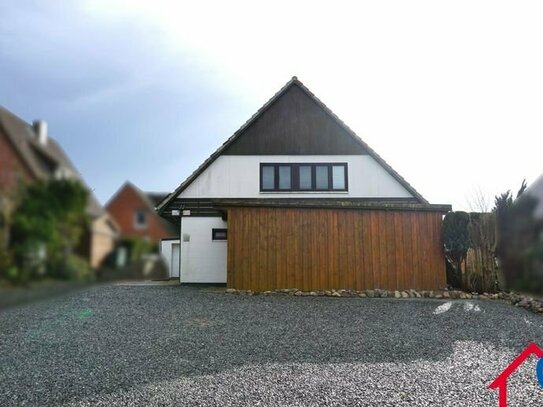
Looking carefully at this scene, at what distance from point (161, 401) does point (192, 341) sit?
2241 millimetres

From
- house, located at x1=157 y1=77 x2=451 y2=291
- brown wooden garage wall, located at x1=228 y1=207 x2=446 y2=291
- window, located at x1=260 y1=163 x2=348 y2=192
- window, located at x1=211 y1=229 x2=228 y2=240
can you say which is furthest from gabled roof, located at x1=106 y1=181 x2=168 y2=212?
window, located at x1=260 y1=163 x2=348 y2=192

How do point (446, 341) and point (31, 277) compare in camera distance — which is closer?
point (31, 277)

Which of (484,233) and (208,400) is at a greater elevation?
(484,233)

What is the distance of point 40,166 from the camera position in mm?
563

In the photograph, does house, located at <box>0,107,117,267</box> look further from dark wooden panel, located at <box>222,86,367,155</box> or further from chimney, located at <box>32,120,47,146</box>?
dark wooden panel, located at <box>222,86,367,155</box>

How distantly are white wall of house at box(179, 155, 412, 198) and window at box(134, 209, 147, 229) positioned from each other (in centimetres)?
1424

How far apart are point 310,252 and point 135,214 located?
1132 cm

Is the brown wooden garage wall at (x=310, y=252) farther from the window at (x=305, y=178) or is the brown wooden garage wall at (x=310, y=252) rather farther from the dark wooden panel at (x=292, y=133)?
the dark wooden panel at (x=292, y=133)

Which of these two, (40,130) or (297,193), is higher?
(297,193)

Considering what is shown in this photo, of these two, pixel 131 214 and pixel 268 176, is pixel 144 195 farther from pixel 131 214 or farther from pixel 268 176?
pixel 268 176

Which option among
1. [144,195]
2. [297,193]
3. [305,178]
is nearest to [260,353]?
[144,195]

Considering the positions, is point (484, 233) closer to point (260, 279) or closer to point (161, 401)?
point (161, 401)

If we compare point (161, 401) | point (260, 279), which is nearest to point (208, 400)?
point (161, 401)

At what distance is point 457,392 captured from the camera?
488 cm
